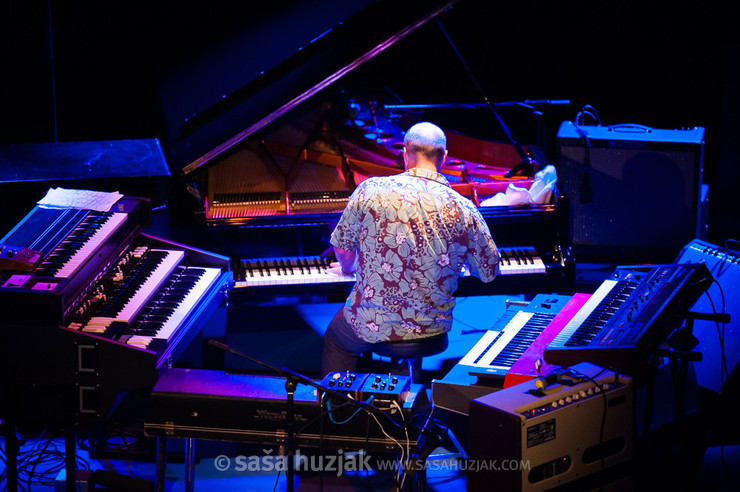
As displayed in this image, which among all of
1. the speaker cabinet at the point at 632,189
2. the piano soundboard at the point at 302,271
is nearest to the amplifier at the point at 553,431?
the piano soundboard at the point at 302,271

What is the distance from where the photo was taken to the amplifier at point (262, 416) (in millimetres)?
3424

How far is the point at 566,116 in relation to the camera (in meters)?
7.33

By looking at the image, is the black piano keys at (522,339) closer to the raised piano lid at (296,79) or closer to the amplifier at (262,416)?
the amplifier at (262,416)

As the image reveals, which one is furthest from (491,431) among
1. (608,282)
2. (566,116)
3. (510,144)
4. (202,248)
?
(566,116)

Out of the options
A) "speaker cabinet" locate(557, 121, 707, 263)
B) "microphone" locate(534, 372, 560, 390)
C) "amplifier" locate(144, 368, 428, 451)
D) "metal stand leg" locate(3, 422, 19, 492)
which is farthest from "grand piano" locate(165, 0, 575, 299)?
"microphone" locate(534, 372, 560, 390)

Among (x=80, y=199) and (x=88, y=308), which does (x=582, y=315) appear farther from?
(x=80, y=199)

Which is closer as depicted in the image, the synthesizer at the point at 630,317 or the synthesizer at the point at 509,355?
the synthesizer at the point at 630,317

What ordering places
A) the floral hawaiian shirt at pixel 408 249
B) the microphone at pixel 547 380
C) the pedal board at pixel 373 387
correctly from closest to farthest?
1. the microphone at pixel 547 380
2. the pedal board at pixel 373 387
3. the floral hawaiian shirt at pixel 408 249

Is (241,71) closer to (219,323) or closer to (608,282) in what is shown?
(219,323)

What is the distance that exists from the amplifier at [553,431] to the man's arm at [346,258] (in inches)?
50.2

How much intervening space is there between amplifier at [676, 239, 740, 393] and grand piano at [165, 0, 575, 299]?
755 millimetres

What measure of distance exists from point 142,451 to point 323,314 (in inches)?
78.7

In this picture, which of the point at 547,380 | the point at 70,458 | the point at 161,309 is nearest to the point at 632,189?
the point at 547,380

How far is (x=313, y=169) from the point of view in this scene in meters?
5.33
